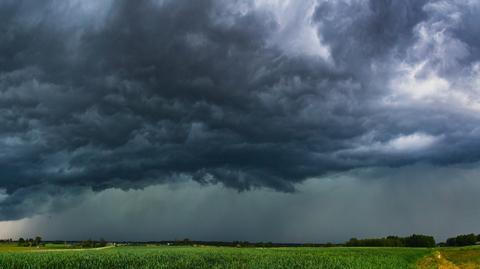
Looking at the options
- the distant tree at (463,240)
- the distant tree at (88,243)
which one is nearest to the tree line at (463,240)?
the distant tree at (463,240)

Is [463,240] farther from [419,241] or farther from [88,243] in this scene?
[88,243]

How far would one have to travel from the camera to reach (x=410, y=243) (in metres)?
184

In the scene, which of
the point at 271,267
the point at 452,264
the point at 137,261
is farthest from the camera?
the point at 452,264

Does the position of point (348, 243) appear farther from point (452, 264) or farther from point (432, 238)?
point (452, 264)

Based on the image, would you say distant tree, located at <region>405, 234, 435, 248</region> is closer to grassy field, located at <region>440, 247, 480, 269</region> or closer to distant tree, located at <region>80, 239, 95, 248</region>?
grassy field, located at <region>440, 247, 480, 269</region>

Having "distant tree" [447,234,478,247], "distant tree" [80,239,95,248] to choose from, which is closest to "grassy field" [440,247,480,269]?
"distant tree" [447,234,478,247]

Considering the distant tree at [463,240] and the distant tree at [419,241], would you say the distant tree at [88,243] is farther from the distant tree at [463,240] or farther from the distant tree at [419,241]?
the distant tree at [463,240]

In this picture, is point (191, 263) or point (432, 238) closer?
point (191, 263)

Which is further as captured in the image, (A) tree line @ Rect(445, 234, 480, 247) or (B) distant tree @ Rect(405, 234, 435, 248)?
(B) distant tree @ Rect(405, 234, 435, 248)

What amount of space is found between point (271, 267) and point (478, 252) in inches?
2014

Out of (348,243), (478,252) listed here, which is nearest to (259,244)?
(348,243)

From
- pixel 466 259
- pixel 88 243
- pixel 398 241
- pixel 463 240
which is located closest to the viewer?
pixel 466 259

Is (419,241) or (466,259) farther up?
(419,241)

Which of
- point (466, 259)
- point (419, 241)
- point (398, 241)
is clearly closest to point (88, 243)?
point (398, 241)
